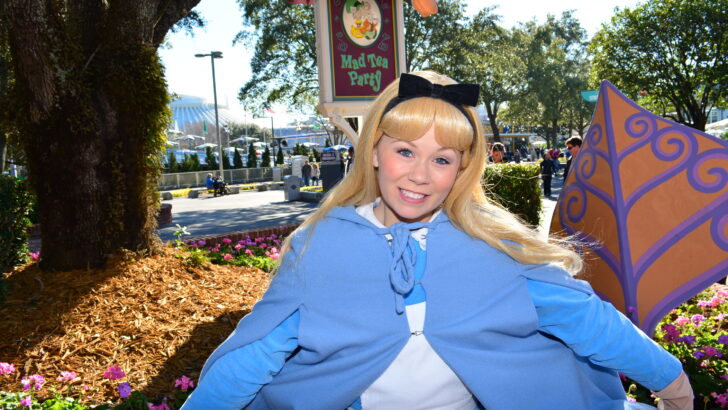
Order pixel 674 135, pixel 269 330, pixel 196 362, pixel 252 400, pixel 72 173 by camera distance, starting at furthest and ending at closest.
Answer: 1. pixel 72 173
2. pixel 196 362
3. pixel 674 135
4. pixel 252 400
5. pixel 269 330

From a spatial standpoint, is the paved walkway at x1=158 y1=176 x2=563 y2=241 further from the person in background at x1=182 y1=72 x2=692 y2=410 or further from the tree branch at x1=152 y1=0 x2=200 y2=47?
the person in background at x1=182 y1=72 x2=692 y2=410

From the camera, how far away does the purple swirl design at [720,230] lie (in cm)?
361

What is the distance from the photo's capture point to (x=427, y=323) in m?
1.84

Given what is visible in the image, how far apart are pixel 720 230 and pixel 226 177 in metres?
36.4

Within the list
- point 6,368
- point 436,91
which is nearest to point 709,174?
point 436,91

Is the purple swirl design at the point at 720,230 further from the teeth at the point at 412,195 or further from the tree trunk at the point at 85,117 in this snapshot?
the tree trunk at the point at 85,117

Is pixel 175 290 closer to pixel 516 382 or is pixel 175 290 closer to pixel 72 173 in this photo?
pixel 72 173

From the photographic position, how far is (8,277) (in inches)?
213

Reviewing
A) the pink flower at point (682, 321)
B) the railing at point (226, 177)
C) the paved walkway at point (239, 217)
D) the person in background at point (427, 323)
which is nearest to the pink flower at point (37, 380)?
the person in background at point (427, 323)

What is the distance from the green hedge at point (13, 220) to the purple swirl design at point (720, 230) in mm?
5873

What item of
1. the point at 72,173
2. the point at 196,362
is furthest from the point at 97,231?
the point at 196,362

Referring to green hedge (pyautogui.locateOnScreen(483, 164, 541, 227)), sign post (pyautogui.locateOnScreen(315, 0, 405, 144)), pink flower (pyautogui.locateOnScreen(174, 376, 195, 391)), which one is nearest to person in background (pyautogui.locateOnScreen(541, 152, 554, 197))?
green hedge (pyautogui.locateOnScreen(483, 164, 541, 227))

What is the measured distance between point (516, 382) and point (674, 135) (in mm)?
2676

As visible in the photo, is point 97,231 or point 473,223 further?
point 97,231
